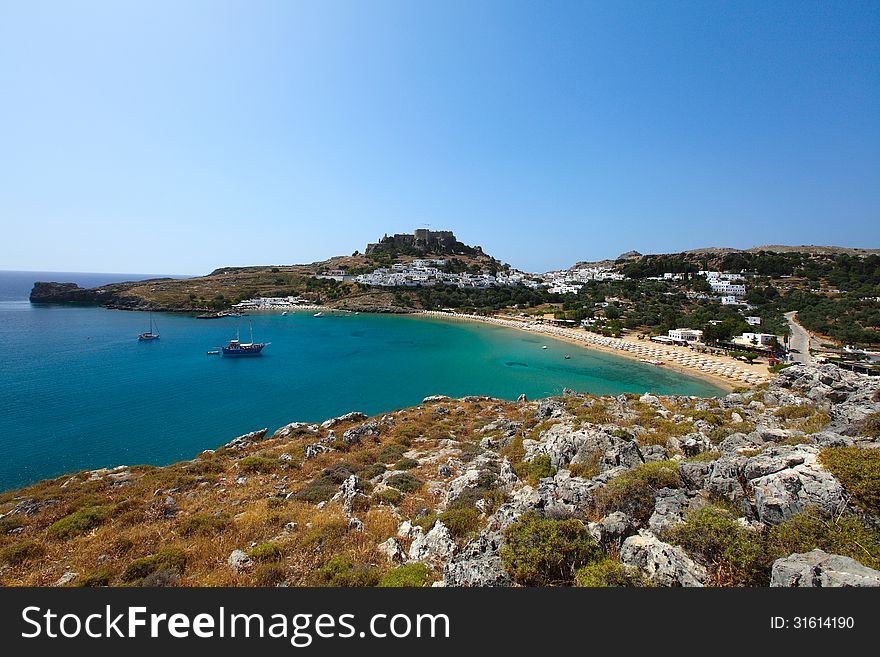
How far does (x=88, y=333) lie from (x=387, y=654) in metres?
83.5

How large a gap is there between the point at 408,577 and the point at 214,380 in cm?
3978

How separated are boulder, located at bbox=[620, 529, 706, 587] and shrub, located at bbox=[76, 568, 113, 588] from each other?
10841 mm

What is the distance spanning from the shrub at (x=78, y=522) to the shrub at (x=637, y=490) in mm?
14189

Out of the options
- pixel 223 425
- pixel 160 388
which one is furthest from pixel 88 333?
pixel 223 425

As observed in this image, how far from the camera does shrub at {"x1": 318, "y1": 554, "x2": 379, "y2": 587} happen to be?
718 centimetres

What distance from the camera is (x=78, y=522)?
10234 mm

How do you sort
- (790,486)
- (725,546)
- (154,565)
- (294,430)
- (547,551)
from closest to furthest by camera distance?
(725,546) → (547,551) → (790,486) → (154,565) → (294,430)

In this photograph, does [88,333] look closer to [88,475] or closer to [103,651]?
[88,475]

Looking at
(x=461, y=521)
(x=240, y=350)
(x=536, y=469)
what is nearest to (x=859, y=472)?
(x=536, y=469)

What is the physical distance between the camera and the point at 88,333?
2419 inches

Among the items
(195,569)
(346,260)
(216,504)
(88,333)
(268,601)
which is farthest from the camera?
(346,260)

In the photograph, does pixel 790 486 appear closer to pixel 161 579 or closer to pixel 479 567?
pixel 479 567

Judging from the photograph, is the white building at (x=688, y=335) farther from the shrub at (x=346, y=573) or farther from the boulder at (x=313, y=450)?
the shrub at (x=346, y=573)

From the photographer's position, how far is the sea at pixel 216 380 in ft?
76.7
